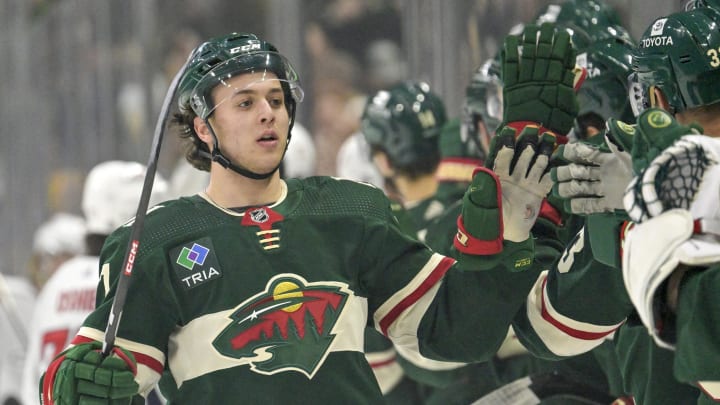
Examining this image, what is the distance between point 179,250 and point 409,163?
2463 millimetres

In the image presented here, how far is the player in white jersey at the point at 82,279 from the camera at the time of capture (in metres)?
5.42

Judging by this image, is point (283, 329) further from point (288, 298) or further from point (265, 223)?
point (265, 223)

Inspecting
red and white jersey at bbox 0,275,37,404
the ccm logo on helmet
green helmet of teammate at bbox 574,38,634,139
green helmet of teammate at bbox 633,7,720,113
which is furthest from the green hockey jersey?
red and white jersey at bbox 0,275,37,404

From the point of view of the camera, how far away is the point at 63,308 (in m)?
5.46

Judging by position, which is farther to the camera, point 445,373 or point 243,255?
point 445,373

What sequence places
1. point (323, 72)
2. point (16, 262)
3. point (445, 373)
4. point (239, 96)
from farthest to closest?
point (16, 262), point (323, 72), point (445, 373), point (239, 96)

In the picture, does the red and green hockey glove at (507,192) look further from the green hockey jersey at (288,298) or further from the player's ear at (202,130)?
the player's ear at (202,130)

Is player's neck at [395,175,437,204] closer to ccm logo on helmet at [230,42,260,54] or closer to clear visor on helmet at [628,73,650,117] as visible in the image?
ccm logo on helmet at [230,42,260,54]

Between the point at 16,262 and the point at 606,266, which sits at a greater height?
the point at 606,266

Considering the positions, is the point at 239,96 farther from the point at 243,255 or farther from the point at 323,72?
the point at 323,72

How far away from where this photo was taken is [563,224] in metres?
3.40

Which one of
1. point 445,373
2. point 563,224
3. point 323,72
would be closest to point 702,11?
point 563,224

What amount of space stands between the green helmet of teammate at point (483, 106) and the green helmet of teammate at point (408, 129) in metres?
0.89

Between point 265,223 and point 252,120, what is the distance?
0.77ft
